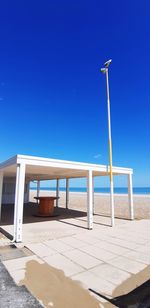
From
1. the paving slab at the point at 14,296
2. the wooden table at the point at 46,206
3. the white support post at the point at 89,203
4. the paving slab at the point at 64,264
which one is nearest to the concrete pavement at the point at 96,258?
the paving slab at the point at 64,264

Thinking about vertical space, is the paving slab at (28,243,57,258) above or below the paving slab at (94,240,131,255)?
above

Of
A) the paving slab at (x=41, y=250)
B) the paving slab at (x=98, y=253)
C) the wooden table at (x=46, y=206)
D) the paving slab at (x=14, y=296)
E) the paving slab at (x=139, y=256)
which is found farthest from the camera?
the wooden table at (x=46, y=206)

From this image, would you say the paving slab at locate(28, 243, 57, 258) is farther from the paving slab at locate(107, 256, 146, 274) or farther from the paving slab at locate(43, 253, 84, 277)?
the paving slab at locate(107, 256, 146, 274)

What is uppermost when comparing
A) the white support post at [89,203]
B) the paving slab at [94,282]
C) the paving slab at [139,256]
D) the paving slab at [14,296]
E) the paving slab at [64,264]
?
the white support post at [89,203]

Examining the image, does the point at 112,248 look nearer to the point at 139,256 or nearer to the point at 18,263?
the point at 139,256

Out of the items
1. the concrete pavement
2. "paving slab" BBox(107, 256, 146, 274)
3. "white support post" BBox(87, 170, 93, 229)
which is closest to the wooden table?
"white support post" BBox(87, 170, 93, 229)

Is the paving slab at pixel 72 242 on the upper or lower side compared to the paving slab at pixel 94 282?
lower

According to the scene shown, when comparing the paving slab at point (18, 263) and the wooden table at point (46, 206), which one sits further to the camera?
the wooden table at point (46, 206)

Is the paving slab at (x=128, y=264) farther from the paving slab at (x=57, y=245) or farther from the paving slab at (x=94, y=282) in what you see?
the paving slab at (x=57, y=245)

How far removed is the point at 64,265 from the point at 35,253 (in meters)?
1.22

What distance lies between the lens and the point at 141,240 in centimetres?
721

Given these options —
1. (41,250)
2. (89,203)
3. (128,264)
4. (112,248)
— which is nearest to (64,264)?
(41,250)

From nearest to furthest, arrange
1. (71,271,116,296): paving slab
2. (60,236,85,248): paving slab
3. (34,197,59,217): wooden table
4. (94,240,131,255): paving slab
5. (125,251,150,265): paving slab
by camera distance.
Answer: (71,271,116,296): paving slab
(125,251,150,265): paving slab
(94,240,131,255): paving slab
(60,236,85,248): paving slab
(34,197,59,217): wooden table

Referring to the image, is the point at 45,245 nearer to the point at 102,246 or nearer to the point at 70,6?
the point at 102,246
